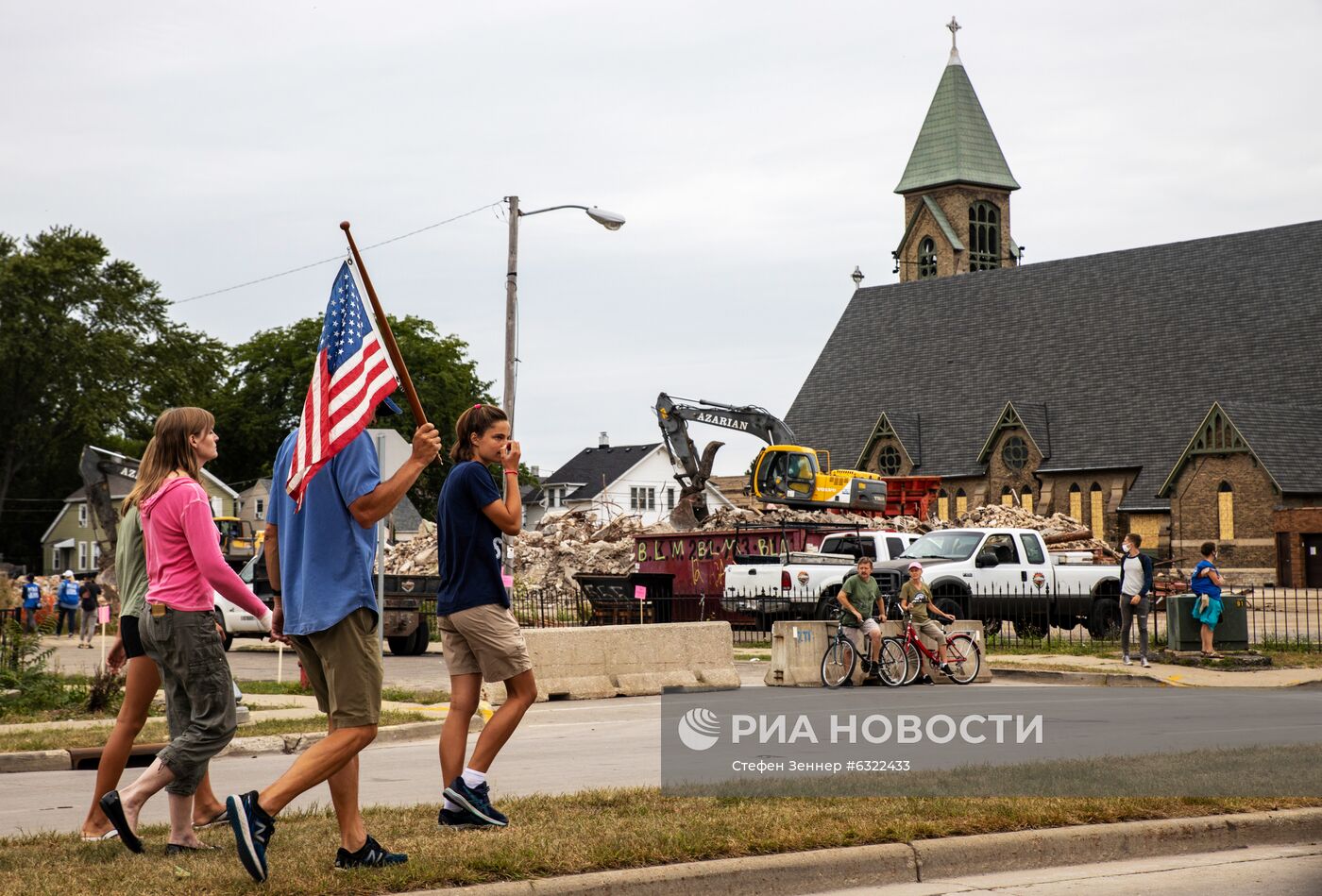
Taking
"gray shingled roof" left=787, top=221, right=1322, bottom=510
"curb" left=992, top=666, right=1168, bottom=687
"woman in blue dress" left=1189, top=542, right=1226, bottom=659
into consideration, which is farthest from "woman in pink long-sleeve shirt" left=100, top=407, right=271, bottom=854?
"gray shingled roof" left=787, top=221, right=1322, bottom=510

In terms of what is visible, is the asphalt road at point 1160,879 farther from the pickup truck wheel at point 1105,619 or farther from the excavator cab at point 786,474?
the excavator cab at point 786,474

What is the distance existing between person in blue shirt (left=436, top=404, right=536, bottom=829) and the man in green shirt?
1117cm

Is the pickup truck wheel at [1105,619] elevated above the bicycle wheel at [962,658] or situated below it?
above

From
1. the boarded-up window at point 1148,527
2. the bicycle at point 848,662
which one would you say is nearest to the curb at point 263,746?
the bicycle at point 848,662

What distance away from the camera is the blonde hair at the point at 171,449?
23.5 feet

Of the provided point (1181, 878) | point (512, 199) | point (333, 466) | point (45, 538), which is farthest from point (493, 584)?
point (45, 538)

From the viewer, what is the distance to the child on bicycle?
756 inches

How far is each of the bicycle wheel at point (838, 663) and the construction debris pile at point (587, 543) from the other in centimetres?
1882

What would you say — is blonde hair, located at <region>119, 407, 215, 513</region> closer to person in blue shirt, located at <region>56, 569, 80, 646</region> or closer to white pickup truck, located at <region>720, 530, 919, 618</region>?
white pickup truck, located at <region>720, 530, 919, 618</region>

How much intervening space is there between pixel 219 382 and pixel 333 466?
74726mm

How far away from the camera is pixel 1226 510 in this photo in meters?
60.9

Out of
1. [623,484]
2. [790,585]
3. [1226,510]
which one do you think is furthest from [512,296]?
[623,484]

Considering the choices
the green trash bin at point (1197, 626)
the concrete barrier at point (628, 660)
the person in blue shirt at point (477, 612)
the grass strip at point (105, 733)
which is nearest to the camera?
the person in blue shirt at point (477, 612)

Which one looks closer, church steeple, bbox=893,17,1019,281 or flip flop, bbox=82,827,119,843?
flip flop, bbox=82,827,119,843
